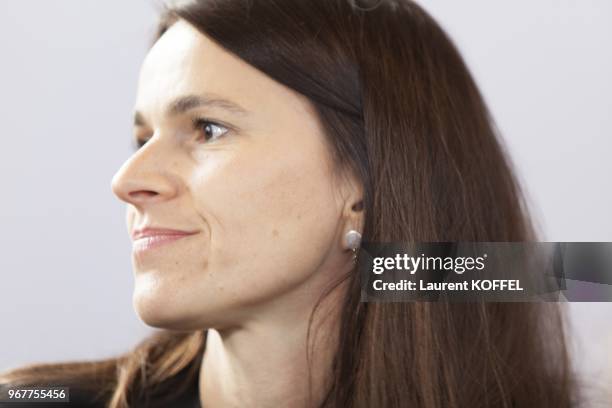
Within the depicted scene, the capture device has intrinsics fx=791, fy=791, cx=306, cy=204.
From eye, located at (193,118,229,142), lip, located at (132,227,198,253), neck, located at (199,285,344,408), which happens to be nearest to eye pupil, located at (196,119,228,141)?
eye, located at (193,118,229,142)

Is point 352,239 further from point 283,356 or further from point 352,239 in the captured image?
point 283,356

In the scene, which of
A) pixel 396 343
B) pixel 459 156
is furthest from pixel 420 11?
pixel 396 343

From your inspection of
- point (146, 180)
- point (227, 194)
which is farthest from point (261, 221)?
point (146, 180)

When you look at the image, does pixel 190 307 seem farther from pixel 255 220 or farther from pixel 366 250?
pixel 366 250

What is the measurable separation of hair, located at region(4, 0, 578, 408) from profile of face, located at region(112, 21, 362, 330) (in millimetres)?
33

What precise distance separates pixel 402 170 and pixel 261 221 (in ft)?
0.69

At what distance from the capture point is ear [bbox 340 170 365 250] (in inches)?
41.6

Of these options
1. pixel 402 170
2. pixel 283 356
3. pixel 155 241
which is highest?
pixel 402 170

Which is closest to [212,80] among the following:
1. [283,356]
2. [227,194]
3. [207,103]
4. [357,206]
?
[207,103]

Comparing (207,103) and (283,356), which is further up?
(207,103)

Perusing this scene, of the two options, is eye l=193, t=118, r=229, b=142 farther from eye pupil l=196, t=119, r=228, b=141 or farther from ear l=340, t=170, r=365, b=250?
ear l=340, t=170, r=365, b=250

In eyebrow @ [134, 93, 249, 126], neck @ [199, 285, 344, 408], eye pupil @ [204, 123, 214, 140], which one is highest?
eyebrow @ [134, 93, 249, 126]

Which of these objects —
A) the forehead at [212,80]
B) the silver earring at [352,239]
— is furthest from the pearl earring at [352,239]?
the forehead at [212,80]

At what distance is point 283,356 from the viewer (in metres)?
1.05
